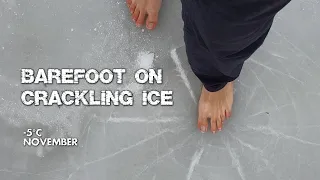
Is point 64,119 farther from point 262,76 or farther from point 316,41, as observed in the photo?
point 316,41

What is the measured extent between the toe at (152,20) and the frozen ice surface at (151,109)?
2 cm

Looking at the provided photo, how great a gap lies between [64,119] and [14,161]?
0.16 m

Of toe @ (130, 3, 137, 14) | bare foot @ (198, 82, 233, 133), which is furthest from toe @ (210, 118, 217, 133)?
toe @ (130, 3, 137, 14)

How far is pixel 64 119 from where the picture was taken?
1427 millimetres

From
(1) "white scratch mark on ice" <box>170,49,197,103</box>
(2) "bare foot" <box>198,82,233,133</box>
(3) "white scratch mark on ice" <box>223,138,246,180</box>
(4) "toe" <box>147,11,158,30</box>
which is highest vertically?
(4) "toe" <box>147,11,158,30</box>

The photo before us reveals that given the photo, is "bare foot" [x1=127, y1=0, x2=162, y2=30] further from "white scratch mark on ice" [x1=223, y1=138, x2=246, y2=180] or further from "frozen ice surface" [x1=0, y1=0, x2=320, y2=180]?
"white scratch mark on ice" [x1=223, y1=138, x2=246, y2=180]

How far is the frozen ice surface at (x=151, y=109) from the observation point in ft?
4.59

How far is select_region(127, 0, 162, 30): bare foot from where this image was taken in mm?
1418

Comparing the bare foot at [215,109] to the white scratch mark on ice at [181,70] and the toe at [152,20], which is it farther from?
the toe at [152,20]

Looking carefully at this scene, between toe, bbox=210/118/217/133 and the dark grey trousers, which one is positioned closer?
the dark grey trousers

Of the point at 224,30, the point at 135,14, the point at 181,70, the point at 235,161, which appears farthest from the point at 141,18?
the point at 224,30

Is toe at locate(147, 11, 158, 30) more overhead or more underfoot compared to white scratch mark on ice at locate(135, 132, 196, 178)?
more overhead

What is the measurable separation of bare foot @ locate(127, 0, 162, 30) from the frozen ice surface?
0.02 meters

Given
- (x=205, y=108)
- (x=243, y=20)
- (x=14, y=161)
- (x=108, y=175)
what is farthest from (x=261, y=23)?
(x=14, y=161)
